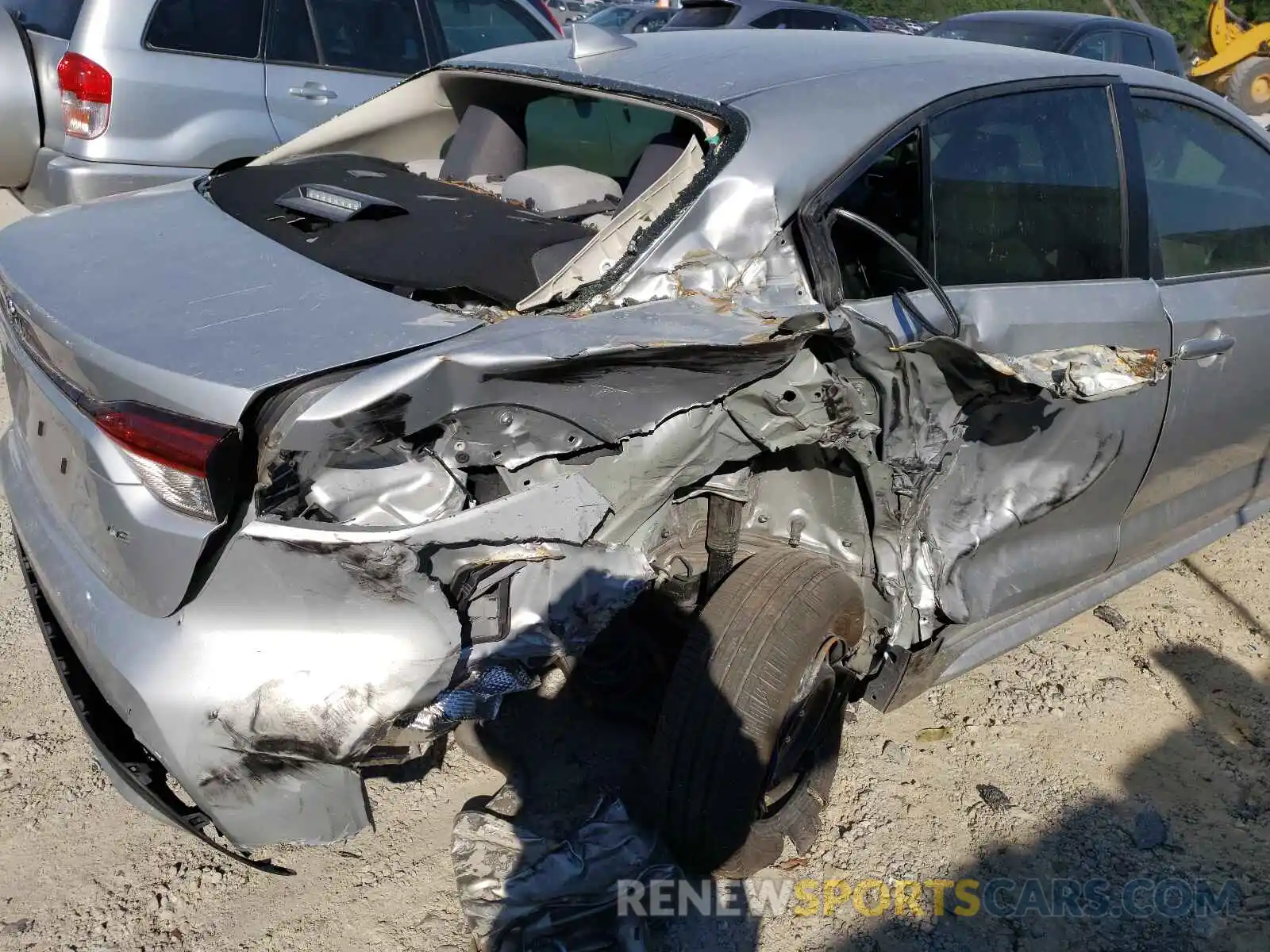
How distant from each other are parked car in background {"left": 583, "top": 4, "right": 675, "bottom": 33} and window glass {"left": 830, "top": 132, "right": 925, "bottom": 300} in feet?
38.1

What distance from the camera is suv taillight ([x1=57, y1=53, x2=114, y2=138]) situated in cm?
460

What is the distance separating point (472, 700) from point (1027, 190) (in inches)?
72.6

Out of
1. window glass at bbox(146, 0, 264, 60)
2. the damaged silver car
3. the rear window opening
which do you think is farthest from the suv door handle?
the damaged silver car

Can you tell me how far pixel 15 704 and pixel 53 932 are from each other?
2.71 feet

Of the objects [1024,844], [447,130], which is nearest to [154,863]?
[1024,844]

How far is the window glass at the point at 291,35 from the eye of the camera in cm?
514

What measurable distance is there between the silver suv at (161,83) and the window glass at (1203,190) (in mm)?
3801

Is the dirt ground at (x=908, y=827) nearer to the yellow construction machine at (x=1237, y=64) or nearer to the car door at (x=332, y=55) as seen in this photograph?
the car door at (x=332, y=55)

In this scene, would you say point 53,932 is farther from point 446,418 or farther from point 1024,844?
point 1024,844

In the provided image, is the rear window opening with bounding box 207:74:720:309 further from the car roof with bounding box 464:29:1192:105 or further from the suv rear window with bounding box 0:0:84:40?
the suv rear window with bounding box 0:0:84:40

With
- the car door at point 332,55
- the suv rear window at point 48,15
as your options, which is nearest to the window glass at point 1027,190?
the car door at point 332,55

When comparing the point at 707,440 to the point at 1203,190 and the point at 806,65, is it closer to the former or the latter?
the point at 806,65

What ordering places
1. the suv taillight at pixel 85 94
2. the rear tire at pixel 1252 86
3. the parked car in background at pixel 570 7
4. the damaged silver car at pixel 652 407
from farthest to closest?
the parked car in background at pixel 570 7
the rear tire at pixel 1252 86
the suv taillight at pixel 85 94
the damaged silver car at pixel 652 407

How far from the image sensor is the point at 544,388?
1757mm
